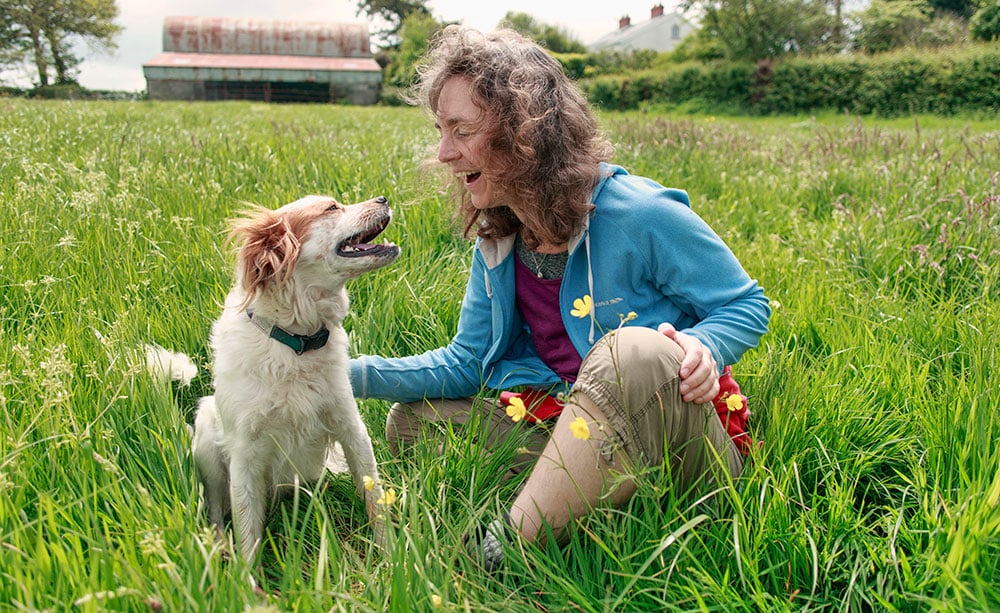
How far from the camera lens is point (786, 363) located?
2.61 m

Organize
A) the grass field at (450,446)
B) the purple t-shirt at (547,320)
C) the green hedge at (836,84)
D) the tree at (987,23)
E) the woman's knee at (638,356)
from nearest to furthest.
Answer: the grass field at (450,446), the woman's knee at (638,356), the purple t-shirt at (547,320), the green hedge at (836,84), the tree at (987,23)

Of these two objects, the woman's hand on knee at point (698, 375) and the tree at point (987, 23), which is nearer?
the woman's hand on knee at point (698, 375)

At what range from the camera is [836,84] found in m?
25.6

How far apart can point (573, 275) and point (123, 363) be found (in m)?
1.51

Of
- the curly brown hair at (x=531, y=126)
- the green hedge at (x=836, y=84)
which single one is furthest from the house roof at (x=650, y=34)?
the curly brown hair at (x=531, y=126)

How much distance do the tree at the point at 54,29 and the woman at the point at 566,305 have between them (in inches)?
1723

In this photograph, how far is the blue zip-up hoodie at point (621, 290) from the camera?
2.32 meters

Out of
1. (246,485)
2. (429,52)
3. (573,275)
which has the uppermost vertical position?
(429,52)

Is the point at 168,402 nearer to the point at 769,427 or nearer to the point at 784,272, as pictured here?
the point at 769,427

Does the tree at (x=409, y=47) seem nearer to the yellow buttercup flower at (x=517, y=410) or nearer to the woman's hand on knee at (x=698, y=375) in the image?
the woman's hand on knee at (x=698, y=375)

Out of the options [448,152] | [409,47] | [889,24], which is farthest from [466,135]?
[409,47]

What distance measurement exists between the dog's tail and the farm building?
129 feet

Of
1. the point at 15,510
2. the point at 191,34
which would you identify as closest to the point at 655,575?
the point at 15,510

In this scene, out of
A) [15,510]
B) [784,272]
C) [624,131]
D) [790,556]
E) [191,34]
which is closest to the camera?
[15,510]
